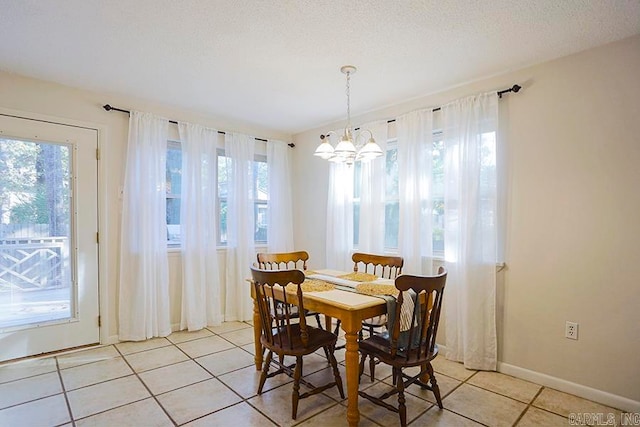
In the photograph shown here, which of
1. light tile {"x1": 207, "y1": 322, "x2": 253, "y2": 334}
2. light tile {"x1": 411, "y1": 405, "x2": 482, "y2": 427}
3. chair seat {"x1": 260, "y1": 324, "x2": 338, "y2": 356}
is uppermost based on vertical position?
chair seat {"x1": 260, "y1": 324, "x2": 338, "y2": 356}

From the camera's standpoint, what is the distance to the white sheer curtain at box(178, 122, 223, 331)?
3.60 meters

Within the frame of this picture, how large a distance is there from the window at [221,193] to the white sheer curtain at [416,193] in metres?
1.91

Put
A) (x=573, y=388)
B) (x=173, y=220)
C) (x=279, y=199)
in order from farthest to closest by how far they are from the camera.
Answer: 1. (x=279, y=199)
2. (x=173, y=220)
3. (x=573, y=388)

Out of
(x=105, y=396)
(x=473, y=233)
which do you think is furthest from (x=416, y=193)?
(x=105, y=396)

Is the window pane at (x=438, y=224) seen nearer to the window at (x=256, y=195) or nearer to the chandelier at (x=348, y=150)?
the chandelier at (x=348, y=150)

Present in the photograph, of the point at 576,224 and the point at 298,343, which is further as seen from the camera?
the point at 576,224

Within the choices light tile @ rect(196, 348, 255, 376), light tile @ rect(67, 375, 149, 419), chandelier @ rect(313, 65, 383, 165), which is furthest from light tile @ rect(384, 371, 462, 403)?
light tile @ rect(67, 375, 149, 419)

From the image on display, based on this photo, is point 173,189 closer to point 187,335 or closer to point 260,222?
point 260,222

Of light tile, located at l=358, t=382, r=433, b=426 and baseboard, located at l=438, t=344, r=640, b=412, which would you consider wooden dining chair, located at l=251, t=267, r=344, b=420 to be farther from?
baseboard, located at l=438, t=344, r=640, b=412

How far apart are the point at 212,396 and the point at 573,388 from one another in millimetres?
2534

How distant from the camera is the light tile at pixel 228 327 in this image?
144 inches

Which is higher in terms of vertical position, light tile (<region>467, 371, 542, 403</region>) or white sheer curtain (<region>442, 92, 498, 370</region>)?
white sheer curtain (<region>442, 92, 498, 370</region>)

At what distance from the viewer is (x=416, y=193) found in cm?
315

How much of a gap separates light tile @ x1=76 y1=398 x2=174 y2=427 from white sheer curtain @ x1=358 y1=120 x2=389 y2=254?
7.60 ft
